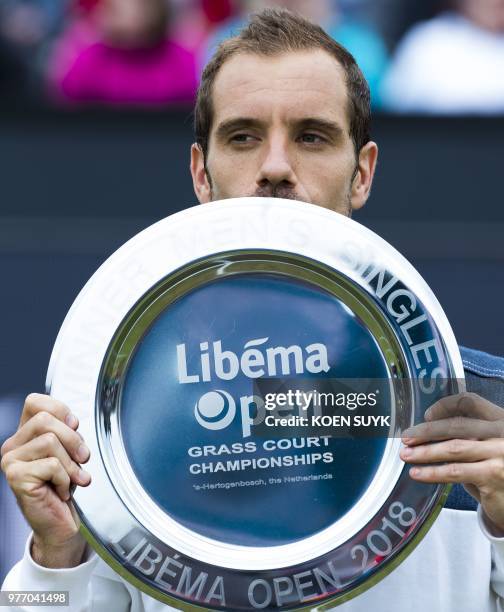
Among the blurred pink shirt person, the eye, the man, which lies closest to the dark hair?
the man

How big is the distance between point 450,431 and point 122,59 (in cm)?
386

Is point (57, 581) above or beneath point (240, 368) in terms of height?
beneath

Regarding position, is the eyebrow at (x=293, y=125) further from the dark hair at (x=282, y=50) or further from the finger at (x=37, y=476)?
the finger at (x=37, y=476)

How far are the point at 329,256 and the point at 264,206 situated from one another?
121 mm

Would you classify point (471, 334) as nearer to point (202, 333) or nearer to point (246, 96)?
point (246, 96)

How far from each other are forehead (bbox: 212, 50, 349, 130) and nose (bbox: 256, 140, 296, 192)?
3.0 inches

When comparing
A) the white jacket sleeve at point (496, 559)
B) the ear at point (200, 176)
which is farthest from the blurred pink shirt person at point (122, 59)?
the white jacket sleeve at point (496, 559)

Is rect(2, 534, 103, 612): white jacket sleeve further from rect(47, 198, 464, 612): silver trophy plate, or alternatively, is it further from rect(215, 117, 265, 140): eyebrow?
rect(215, 117, 265, 140): eyebrow

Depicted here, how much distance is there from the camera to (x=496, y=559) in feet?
6.59

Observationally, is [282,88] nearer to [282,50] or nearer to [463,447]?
[282,50]

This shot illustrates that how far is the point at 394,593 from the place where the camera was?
2.17m

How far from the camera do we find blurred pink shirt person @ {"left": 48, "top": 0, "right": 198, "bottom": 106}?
17.4 ft

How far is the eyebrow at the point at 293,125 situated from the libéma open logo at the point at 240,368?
20.8 inches

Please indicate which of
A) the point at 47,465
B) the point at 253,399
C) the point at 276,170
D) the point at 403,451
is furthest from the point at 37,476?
the point at 276,170
